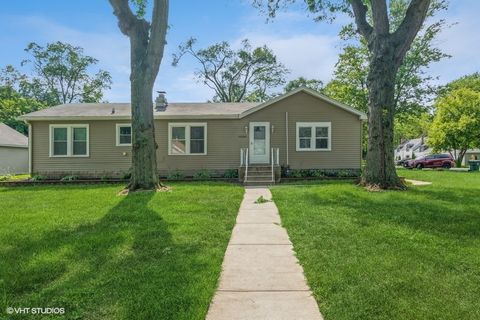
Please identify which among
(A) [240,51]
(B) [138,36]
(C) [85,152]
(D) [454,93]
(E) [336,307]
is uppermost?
(A) [240,51]

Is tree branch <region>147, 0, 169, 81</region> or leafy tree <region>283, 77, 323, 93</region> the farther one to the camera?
leafy tree <region>283, 77, 323, 93</region>

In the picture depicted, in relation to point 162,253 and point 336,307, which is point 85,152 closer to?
point 162,253

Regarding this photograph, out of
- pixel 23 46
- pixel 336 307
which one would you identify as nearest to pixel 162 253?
pixel 336 307

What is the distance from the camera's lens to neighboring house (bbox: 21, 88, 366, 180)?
15.2 m

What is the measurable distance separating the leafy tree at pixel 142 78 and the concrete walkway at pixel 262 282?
5.81 m

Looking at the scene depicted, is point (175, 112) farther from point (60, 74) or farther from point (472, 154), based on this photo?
point (472, 154)

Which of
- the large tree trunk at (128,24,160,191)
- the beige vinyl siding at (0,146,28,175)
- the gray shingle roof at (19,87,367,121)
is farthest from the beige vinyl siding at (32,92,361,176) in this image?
the beige vinyl siding at (0,146,28,175)

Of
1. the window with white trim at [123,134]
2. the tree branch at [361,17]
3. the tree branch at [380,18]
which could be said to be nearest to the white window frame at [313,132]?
the tree branch at [361,17]

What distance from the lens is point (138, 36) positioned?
10.5 meters

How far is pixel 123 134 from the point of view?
15.7m

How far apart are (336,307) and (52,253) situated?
3.50 metres

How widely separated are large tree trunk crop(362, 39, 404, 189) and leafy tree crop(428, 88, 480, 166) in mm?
24085

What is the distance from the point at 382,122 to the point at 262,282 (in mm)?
8642

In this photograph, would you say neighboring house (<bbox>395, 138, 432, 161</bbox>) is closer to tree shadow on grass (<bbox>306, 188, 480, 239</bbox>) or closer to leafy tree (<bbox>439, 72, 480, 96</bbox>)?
leafy tree (<bbox>439, 72, 480, 96</bbox>)
